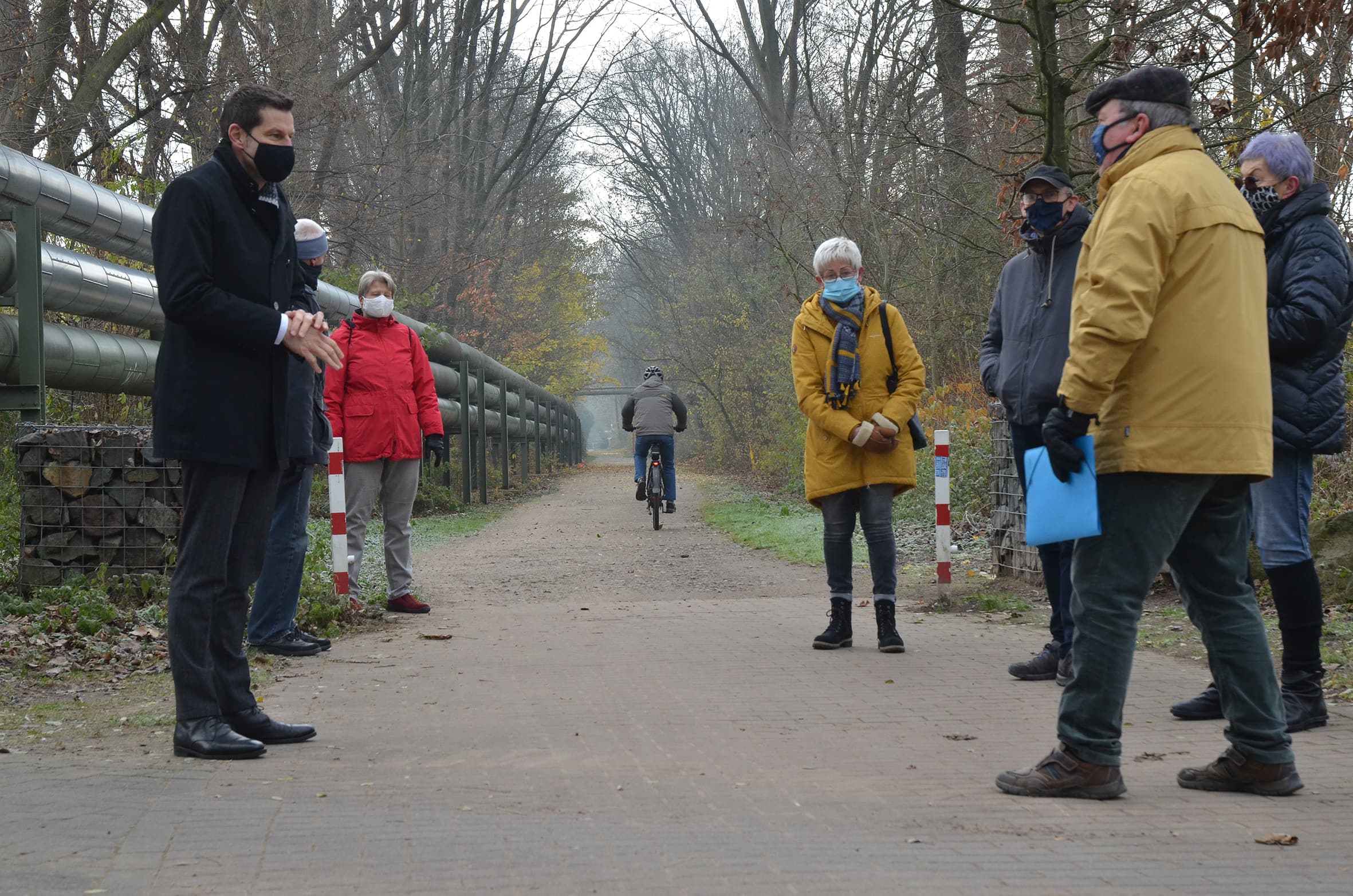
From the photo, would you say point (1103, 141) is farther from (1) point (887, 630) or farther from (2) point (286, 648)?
(2) point (286, 648)

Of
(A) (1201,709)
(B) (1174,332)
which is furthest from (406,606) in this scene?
(B) (1174,332)

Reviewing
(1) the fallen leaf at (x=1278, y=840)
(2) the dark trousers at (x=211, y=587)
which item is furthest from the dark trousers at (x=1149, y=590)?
(2) the dark trousers at (x=211, y=587)

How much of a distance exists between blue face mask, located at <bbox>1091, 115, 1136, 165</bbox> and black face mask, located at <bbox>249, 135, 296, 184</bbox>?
8.61 feet

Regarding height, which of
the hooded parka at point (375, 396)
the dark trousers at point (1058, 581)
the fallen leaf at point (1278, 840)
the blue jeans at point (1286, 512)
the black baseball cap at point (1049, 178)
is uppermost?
the black baseball cap at point (1049, 178)

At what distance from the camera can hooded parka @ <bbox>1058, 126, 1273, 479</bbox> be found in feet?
12.1

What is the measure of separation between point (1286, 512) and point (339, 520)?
555 centimetres

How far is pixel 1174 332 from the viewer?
12.3ft

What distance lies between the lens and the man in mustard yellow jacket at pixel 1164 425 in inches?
146

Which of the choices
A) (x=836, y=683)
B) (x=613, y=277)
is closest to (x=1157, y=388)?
(x=836, y=683)

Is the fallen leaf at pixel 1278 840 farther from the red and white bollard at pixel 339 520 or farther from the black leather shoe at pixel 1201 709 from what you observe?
A: the red and white bollard at pixel 339 520

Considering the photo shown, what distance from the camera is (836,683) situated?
5.87m

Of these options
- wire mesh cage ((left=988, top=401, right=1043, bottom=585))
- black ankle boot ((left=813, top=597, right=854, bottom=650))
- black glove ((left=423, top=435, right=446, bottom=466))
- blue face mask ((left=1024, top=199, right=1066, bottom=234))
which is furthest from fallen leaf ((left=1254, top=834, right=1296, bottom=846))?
black glove ((left=423, top=435, right=446, bottom=466))

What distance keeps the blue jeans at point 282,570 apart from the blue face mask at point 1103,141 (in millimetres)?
4192

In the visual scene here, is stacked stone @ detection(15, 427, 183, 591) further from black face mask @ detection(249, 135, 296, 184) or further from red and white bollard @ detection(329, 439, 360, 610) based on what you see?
black face mask @ detection(249, 135, 296, 184)
